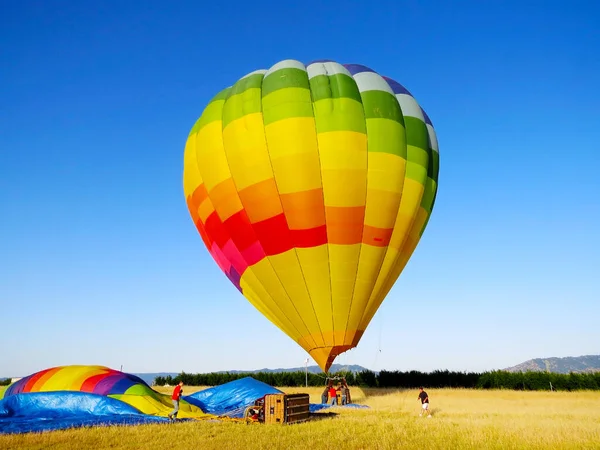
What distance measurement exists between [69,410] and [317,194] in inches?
391

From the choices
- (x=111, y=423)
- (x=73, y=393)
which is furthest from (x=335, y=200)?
(x=73, y=393)

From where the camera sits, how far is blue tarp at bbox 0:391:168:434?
12984mm

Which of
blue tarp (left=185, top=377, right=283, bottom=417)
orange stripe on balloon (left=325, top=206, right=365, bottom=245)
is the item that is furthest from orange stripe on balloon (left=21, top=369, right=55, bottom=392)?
orange stripe on balloon (left=325, top=206, right=365, bottom=245)

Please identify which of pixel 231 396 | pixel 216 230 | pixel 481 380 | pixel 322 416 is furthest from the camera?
pixel 481 380

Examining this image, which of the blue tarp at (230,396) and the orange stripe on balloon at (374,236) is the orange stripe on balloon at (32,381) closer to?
the blue tarp at (230,396)

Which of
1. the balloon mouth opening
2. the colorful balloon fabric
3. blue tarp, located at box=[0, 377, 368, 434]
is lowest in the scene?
blue tarp, located at box=[0, 377, 368, 434]

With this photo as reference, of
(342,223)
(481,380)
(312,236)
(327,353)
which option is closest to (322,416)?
(327,353)

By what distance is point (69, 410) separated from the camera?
14.1m

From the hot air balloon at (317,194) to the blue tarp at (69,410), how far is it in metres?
5.63

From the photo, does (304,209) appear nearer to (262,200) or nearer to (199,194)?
(262,200)

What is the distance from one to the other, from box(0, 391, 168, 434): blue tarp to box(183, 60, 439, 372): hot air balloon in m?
5.63

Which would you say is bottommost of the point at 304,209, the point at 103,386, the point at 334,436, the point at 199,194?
the point at 334,436

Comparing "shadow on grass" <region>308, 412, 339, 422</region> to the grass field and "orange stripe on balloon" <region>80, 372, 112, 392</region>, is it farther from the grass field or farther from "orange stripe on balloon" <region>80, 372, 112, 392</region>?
"orange stripe on balloon" <region>80, 372, 112, 392</region>

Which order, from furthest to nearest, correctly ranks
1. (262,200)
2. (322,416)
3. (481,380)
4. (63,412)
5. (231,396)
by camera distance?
(481,380)
(231,396)
(322,416)
(262,200)
(63,412)
